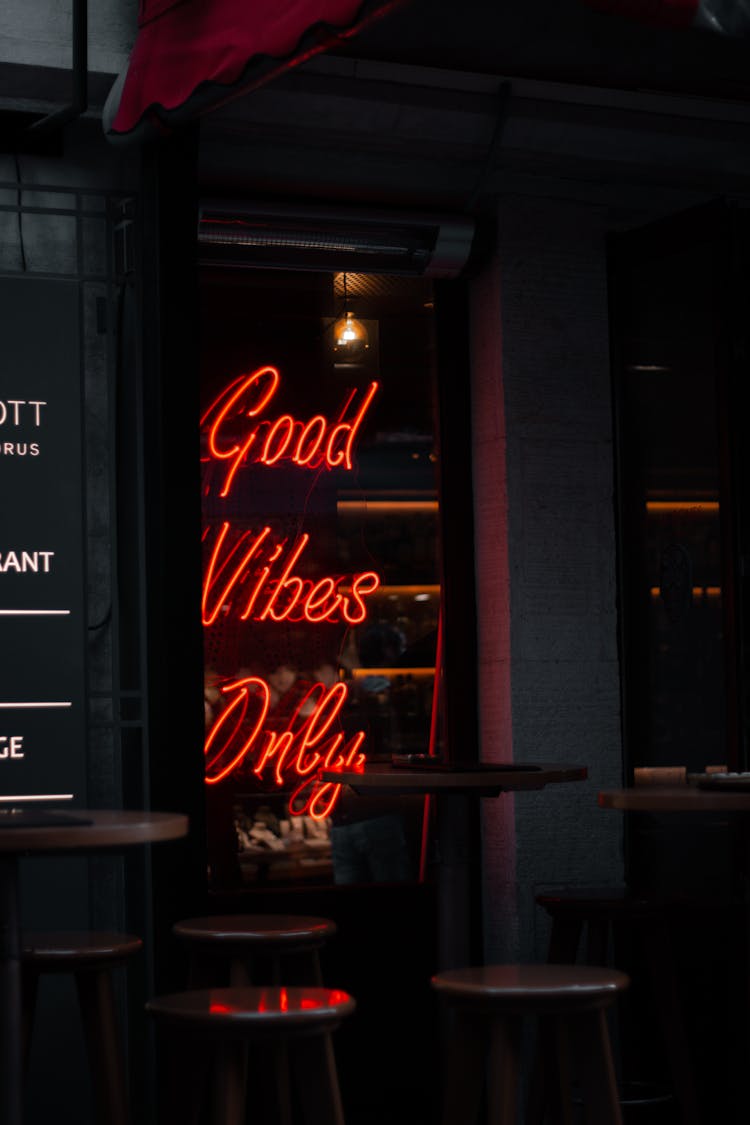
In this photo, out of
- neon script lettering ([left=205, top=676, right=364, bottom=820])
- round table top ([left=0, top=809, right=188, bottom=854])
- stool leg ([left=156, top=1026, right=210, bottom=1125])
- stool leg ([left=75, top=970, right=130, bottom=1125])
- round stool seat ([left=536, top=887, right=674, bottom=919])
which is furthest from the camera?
neon script lettering ([left=205, top=676, right=364, bottom=820])

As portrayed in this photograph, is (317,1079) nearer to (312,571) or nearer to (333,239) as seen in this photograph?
(312,571)

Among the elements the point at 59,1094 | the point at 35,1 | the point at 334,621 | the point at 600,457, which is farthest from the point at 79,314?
the point at 59,1094

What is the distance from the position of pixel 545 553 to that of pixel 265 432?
1.04m

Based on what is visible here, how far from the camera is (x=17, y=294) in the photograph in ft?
15.1

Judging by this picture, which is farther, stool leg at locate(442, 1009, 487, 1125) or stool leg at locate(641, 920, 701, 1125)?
stool leg at locate(641, 920, 701, 1125)

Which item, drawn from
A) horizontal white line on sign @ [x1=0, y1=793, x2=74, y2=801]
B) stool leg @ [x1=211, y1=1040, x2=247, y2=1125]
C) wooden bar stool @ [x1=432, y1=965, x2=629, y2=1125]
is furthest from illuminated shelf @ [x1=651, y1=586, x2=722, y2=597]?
stool leg @ [x1=211, y1=1040, x2=247, y2=1125]

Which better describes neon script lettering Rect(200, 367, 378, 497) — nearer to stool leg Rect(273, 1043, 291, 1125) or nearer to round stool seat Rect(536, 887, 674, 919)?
round stool seat Rect(536, 887, 674, 919)

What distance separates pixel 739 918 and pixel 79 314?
2.83 metres

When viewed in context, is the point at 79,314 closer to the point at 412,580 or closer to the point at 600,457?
the point at 412,580

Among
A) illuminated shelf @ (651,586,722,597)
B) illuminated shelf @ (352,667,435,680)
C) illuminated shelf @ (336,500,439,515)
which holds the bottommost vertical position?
illuminated shelf @ (352,667,435,680)

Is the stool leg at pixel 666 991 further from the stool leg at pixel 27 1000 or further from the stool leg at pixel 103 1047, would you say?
the stool leg at pixel 27 1000

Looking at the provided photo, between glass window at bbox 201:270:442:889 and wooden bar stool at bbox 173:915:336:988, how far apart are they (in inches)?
56.9

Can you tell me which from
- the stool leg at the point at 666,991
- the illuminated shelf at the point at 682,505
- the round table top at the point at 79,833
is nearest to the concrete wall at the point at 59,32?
the illuminated shelf at the point at 682,505

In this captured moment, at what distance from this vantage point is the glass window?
531 centimetres
